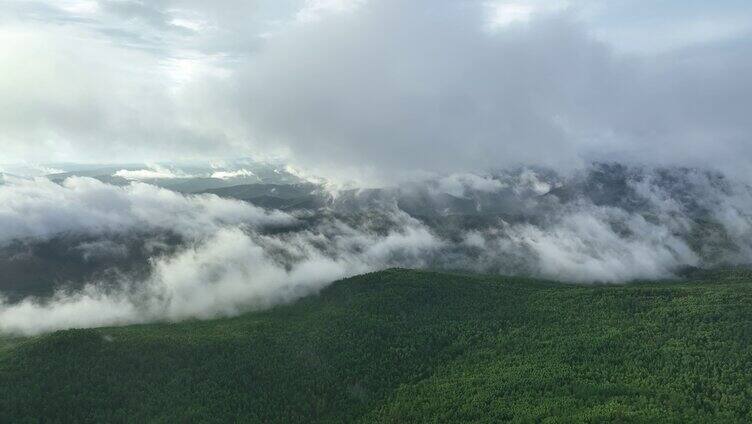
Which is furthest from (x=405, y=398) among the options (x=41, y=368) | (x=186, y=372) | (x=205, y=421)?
(x=41, y=368)

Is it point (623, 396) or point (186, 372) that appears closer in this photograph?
point (623, 396)

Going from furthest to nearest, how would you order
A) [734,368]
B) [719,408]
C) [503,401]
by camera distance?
[734,368] → [503,401] → [719,408]

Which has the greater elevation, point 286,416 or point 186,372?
point 186,372

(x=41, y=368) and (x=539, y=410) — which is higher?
(x=41, y=368)

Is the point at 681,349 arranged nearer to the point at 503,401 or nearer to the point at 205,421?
the point at 503,401

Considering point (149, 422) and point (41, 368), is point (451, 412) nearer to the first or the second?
point (149, 422)

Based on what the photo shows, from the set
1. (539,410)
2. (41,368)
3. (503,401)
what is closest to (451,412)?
(503,401)

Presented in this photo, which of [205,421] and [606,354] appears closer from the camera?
[205,421]

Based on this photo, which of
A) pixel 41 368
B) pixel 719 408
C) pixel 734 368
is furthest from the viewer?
pixel 41 368

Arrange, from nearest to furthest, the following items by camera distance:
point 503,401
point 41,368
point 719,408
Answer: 1. point 719,408
2. point 503,401
3. point 41,368
